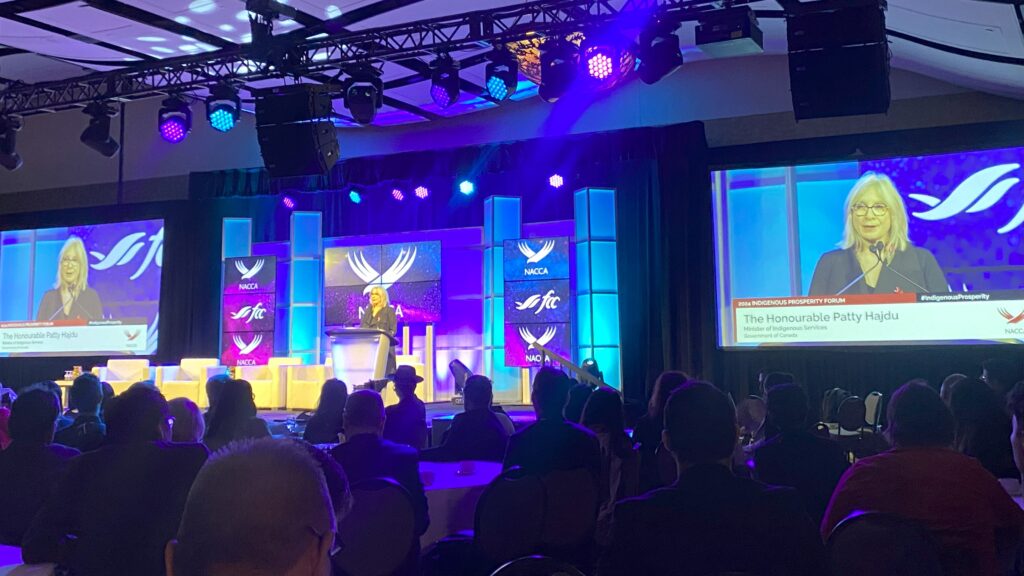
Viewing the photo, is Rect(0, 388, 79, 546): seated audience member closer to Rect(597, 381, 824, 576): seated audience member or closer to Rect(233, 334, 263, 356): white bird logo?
Rect(597, 381, 824, 576): seated audience member

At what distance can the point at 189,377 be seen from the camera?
11.7m

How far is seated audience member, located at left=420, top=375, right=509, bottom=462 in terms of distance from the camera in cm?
471

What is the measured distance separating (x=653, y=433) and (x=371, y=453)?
153 centimetres

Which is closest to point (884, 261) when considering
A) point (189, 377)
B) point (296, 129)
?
point (296, 129)

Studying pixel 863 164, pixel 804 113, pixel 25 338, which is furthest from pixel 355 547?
pixel 25 338

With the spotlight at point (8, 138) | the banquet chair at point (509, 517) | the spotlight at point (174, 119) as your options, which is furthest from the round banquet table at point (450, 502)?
the spotlight at point (8, 138)

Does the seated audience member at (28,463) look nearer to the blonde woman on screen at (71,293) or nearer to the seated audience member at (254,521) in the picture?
the seated audience member at (254,521)

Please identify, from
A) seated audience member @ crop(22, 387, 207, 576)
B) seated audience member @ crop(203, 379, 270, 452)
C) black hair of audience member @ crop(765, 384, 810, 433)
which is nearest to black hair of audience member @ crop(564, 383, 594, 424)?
black hair of audience member @ crop(765, 384, 810, 433)

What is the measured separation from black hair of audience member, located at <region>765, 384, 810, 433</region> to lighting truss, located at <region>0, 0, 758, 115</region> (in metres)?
4.23

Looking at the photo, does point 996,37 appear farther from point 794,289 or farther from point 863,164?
point 794,289

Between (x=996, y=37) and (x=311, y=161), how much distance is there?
19.8 feet

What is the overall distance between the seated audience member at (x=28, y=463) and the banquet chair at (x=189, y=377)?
7.97 m

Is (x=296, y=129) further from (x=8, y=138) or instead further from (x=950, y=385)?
(x=950, y=385)

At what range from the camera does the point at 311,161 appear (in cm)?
792
